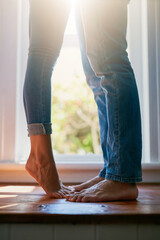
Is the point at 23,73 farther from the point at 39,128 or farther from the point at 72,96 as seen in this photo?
the point at 39,128

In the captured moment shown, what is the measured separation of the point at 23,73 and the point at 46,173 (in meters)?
0.87

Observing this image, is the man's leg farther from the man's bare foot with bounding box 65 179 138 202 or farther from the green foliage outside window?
the green foliage outside window

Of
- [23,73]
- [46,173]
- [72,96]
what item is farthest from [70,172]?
[72,96]

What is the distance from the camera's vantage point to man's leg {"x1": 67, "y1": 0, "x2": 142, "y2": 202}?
0.85 metres

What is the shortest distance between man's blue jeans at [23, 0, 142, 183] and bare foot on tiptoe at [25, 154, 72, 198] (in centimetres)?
11

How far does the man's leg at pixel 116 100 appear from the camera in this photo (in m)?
0.85

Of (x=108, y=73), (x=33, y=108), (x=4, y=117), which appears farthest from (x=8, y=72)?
(x=108, y=73)

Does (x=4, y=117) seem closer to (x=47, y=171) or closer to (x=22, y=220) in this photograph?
(x=47, y=171)

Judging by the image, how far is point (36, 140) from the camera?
0.92 m

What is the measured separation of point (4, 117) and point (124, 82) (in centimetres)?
93

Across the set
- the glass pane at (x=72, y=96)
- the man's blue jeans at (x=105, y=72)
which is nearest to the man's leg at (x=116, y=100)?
the man's blue jeans at (x=105, y=72)

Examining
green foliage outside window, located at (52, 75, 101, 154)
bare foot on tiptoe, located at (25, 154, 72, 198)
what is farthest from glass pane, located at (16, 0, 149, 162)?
bare foot on tiptoe, located at (25, 154, 72, 198)

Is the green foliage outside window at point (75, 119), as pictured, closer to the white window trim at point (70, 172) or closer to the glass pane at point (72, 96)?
the glass pane at point (72, 96)

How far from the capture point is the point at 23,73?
5.23ft
